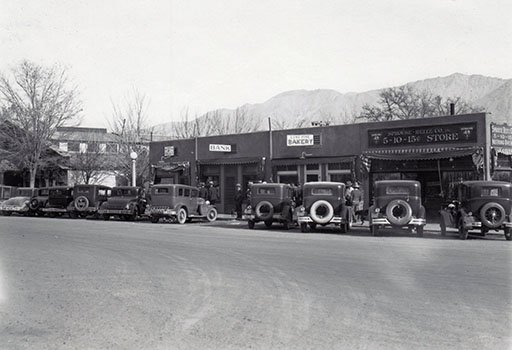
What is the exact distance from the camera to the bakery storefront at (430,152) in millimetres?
22891

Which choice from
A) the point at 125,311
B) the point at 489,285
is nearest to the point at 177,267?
the point at 125,311

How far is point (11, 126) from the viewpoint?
49.0m

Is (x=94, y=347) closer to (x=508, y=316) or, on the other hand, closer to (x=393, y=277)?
(x=508, y=316)

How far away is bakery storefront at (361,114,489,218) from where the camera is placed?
22891 mm

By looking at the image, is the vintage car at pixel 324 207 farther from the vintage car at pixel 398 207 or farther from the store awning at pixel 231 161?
the store awning at pixel 231 161

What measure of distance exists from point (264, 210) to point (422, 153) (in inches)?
314

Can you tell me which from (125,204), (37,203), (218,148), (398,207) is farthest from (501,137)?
(37,203)

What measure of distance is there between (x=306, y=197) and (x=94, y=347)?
14628 mm

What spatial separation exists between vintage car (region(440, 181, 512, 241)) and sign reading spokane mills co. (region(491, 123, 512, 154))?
249 inches

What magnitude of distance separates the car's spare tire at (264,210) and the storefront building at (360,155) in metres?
7.01

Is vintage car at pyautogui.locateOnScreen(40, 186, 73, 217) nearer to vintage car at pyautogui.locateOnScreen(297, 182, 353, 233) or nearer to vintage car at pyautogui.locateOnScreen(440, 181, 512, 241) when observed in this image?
vintage car at pyautogui.locateOnScreen(297, 182, 353, 233)

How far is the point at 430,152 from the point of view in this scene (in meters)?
24.0

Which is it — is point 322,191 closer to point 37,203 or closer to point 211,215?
point 211,215

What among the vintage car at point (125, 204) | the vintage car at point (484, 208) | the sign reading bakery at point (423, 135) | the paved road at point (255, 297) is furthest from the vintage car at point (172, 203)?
the vintage car at point (484, 208)
